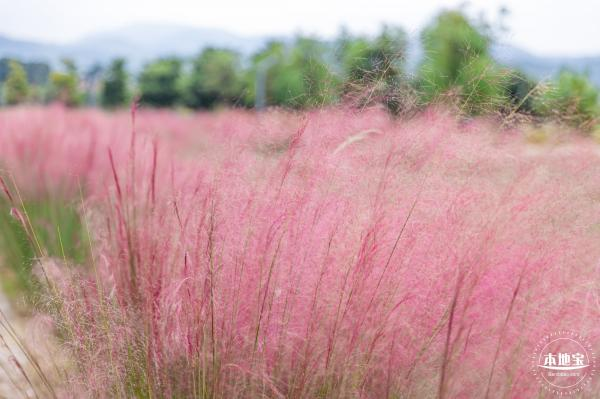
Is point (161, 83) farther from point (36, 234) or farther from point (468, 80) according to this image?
point (468, 80)

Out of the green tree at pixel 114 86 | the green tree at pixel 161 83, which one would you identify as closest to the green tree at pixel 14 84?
the green tree at pixel 114 86

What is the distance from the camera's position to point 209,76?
29109 millimetres

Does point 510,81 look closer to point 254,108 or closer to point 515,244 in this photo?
point 515,244

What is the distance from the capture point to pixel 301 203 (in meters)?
1.43

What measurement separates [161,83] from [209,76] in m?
4.76

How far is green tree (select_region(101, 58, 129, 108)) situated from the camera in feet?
87.4

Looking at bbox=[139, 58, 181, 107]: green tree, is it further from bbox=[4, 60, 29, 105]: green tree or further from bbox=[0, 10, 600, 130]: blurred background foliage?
bbox=[0, 10, 600, 130]: blurred background foliage

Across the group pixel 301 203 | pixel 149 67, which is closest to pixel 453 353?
pixel 301 203

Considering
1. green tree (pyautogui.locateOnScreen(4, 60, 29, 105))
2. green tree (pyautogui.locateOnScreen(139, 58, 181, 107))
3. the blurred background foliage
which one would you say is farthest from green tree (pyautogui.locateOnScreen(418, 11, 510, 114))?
green tree (pyautogui.locateOnScreen(139, 58, 181, 107))

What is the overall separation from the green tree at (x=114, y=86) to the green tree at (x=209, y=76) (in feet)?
12.7

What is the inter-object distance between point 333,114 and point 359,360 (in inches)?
26.1

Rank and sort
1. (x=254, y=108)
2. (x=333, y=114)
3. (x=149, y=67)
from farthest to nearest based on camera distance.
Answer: (x=149, y=67) → (x=254, y=108) → (x=333, y=114)
